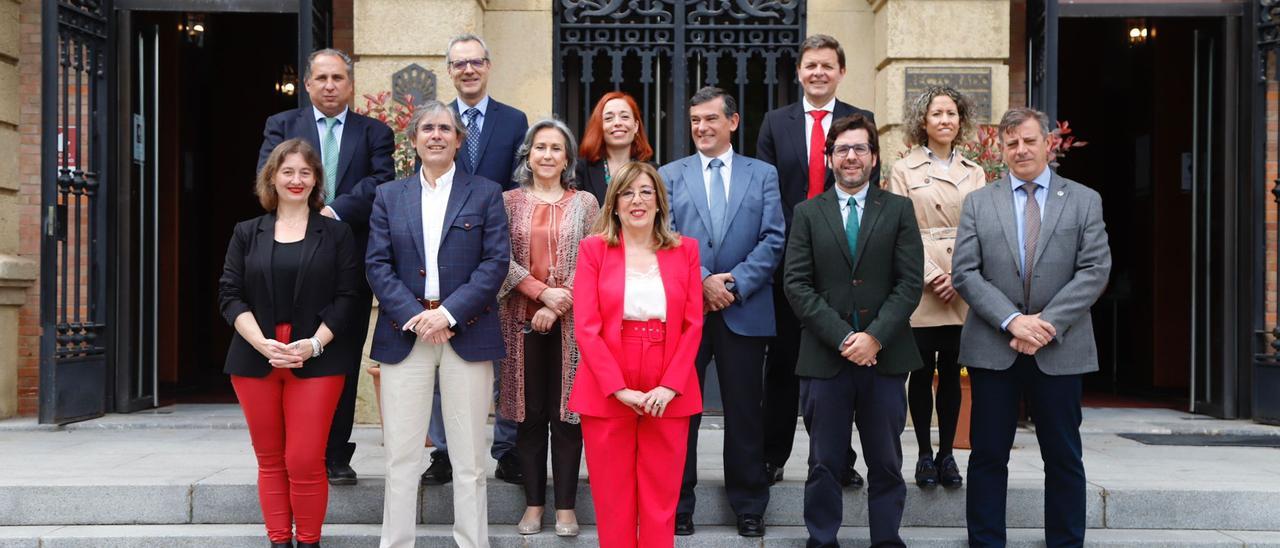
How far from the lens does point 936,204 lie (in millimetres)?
5637

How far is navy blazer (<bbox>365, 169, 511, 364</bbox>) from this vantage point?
16.0 feet

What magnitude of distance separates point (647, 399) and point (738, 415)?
2.25 feet

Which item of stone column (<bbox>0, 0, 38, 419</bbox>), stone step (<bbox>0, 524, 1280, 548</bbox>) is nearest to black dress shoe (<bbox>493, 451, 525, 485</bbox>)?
stone step (<bbox>0, 524, 1280, 548</bbox>)

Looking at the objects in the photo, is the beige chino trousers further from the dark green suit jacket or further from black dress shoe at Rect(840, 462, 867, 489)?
black dress shoe at Rect(840, 462, 867, 489)

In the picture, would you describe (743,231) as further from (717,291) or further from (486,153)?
(486,153)

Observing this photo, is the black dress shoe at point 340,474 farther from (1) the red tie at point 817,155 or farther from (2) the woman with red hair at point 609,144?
(1) the red tie at point 817,155

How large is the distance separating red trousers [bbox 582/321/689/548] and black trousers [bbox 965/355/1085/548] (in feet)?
4.65

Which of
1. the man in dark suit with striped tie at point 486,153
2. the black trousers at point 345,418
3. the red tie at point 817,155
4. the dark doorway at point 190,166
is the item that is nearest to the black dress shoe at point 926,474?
the red tie at point 817,155

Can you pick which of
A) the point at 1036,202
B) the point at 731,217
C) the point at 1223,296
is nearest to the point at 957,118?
the point at 1036,202

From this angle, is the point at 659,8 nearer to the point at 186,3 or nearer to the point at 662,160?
the point at 662,160

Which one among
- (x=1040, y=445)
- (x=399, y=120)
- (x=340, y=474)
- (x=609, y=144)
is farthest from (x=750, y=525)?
(x=399, y=120)

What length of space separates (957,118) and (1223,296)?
4360mm

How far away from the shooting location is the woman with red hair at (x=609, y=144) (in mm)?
5367

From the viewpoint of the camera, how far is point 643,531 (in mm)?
4781
